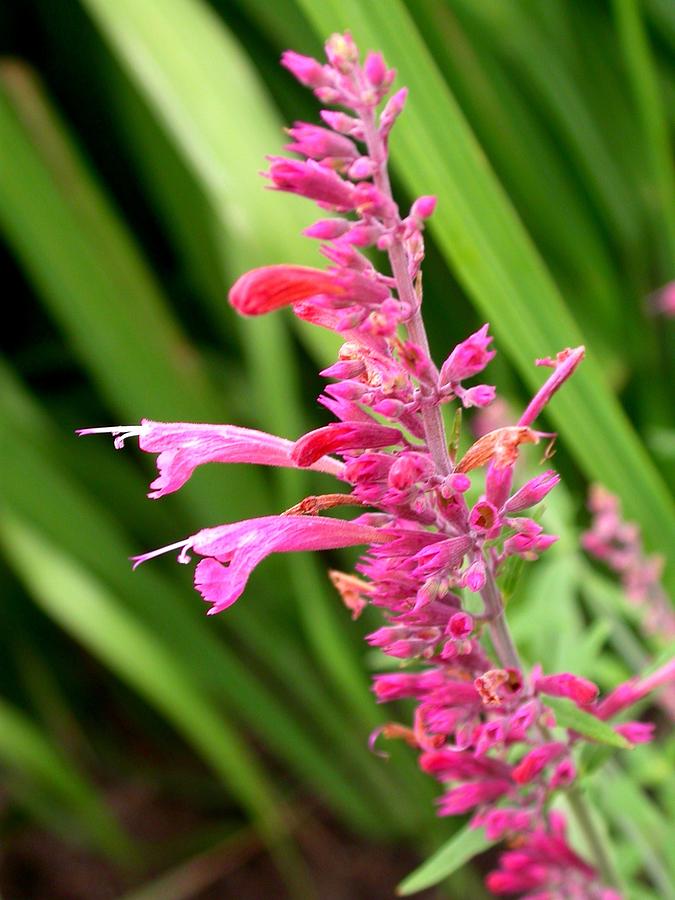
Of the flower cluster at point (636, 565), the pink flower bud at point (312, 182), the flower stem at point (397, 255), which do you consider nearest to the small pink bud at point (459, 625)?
the flower stem at point (397, 255)

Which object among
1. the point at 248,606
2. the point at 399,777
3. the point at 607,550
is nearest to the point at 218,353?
the point at 248,606

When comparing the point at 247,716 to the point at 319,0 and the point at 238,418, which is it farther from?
the point at 319,0

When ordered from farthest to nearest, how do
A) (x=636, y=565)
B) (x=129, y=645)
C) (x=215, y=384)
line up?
(x=215, y=384) < (x=129, y=645) < (x=636, y=565)

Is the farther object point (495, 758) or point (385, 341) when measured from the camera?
point (495, 758)

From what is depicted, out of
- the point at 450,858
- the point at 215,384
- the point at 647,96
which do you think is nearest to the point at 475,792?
the point at 450,858

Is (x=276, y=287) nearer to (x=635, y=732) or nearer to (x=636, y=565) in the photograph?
(x=635, y=732)

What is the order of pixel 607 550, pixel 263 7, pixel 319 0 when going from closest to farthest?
pixel 319 0 < pixel 607 550 < pixel 263 7
